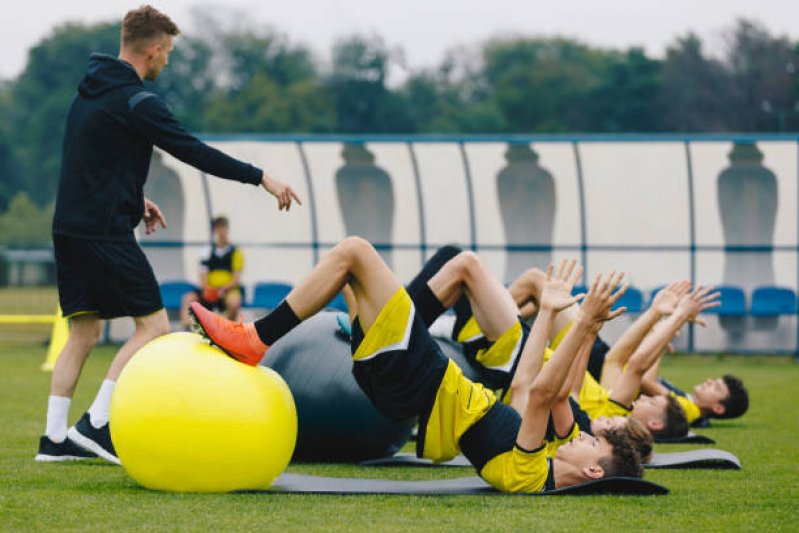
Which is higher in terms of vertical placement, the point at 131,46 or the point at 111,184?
the point at 131,46

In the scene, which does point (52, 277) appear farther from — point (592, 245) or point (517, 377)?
point (517, 377)

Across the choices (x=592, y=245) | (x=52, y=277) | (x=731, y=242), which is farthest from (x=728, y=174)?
(x=52, y=277)

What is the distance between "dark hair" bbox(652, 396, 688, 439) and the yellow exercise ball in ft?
11.4

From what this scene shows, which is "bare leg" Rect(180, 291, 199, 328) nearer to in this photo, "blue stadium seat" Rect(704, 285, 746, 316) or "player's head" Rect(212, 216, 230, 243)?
"player's head" Rect(212, 216, 230, 243)

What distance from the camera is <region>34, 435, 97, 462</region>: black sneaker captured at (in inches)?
231

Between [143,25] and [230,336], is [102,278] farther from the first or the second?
[143,25]

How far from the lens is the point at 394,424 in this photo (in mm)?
6164

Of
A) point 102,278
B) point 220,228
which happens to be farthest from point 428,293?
point 220,228

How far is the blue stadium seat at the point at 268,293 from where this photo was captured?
16.8 m

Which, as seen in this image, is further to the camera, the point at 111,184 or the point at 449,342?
the point at 449,342

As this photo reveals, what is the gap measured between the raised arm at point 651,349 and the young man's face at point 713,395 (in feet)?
4.65

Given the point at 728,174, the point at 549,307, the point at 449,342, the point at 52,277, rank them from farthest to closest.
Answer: the point at 52,277 < the point at 728,174 < the point at 449,342 < the point at 549,307

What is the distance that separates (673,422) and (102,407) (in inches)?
155

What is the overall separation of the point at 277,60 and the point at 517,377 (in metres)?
68.1
